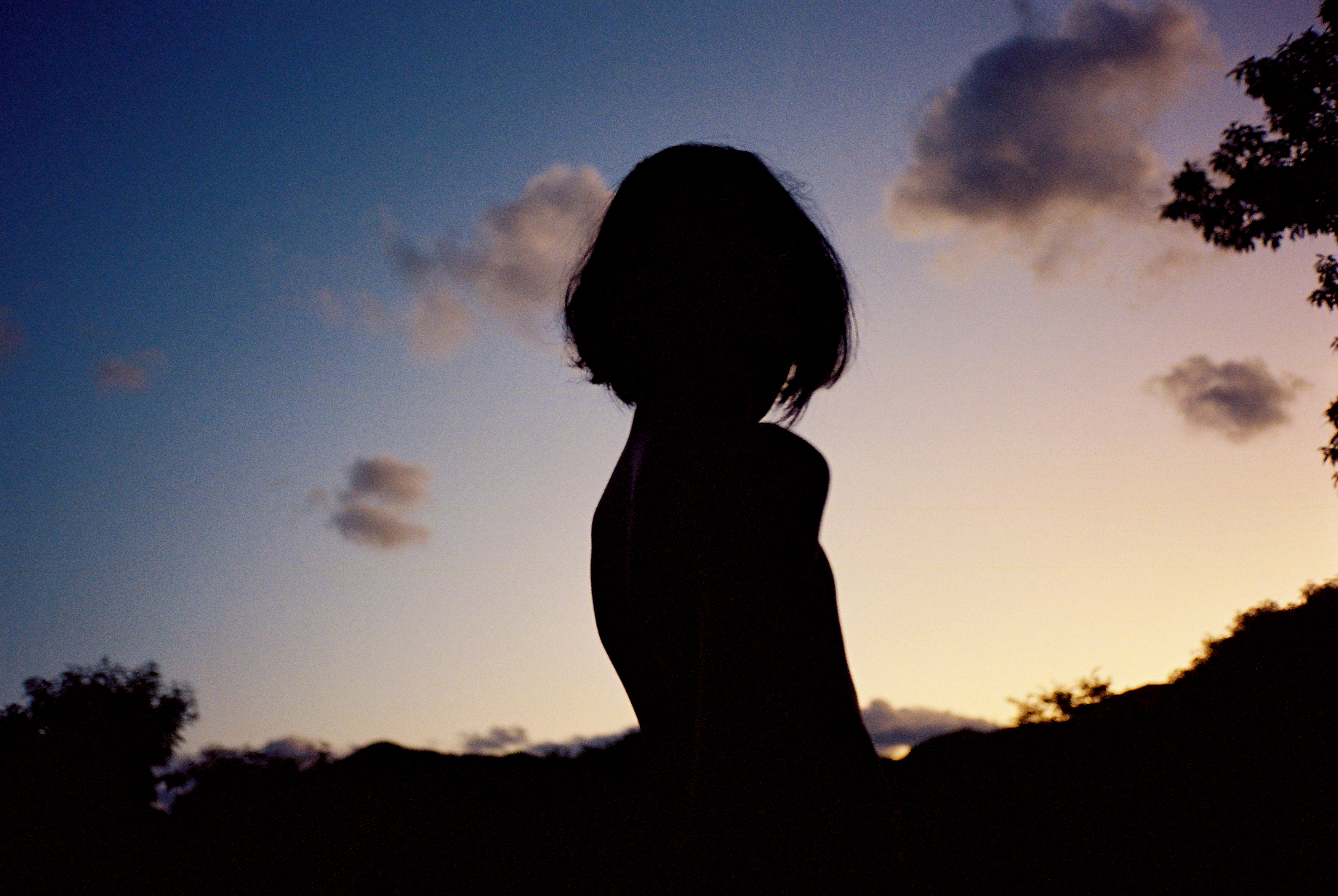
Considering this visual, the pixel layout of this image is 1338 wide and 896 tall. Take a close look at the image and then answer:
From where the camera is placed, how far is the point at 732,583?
1.48 metres

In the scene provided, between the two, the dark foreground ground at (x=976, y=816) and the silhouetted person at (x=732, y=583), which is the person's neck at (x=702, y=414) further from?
the dark foreground ground at (x=976, y=816)

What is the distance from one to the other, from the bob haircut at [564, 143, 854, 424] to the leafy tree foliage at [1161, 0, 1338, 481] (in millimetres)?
13264

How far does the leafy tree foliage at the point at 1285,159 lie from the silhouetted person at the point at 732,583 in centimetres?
1352

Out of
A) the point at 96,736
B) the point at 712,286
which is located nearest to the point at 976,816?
the point at 712,286

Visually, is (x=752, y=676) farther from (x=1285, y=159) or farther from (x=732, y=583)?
(x=1285, y=159)

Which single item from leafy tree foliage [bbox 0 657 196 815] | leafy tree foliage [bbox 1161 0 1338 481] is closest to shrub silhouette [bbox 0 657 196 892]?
leafy tree foliage [bbox 0 657 196 815]

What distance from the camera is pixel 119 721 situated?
22.5 metres

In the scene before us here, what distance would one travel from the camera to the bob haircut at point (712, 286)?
1.80 metres

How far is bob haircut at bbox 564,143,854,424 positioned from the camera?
180 centimetres

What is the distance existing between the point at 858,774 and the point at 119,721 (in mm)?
27462

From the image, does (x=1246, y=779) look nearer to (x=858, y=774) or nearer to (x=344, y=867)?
(x=858, y=774)

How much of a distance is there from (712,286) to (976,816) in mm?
2641

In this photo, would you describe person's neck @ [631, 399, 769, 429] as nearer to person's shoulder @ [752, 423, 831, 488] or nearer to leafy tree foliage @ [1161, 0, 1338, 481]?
person's shoulder @ [752, 423, 831, 488]

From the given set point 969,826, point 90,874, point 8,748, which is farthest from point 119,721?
point 969,826
